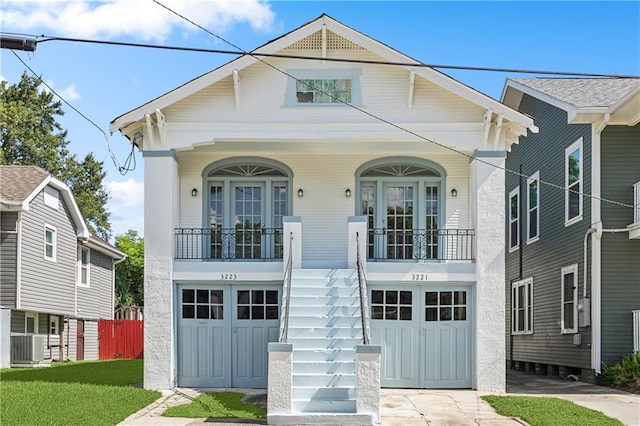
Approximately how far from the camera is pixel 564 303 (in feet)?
64.9

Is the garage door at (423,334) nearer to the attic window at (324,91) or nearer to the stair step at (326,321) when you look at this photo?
the stair step at (326,321)

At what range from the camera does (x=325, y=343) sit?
1409 cm

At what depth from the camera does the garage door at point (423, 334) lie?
52.6 feet

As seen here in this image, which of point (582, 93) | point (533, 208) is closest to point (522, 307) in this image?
point (533, 208)

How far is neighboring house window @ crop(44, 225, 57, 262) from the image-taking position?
2474 cm

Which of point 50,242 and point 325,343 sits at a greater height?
point 50,242

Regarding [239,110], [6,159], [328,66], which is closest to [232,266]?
[239,110]

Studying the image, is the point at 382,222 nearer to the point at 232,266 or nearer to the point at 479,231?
the point at 479,231

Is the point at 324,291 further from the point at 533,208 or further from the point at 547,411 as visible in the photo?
the point at 533,208

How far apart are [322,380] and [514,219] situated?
45.1 ft

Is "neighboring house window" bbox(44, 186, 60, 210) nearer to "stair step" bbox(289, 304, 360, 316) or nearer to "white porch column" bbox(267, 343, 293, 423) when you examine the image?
"stair step" bbox(289, 304, 360, 316)

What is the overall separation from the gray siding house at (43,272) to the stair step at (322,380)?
1218cm

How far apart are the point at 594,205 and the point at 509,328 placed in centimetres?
893

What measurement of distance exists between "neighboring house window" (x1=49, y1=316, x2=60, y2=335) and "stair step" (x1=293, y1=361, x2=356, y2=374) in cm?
1558
